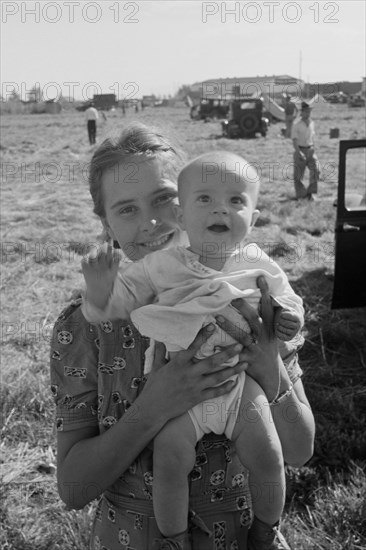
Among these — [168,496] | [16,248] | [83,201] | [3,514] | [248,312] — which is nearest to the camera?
[168,496]

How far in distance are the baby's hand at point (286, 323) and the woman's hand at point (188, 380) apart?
127 millimetres

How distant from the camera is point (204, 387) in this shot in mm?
1600

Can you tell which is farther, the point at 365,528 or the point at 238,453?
the point at 365,528

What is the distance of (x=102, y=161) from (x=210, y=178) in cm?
34

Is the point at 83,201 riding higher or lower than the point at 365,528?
higher

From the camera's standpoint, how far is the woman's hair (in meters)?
1.81

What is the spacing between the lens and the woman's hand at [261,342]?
1646 mm

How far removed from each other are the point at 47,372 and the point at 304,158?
838cm

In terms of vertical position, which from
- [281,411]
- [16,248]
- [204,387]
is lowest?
[16,248]

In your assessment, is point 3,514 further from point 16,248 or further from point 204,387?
point 16,248

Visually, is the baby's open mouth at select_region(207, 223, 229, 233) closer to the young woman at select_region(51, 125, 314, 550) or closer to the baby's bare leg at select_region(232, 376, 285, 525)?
the young woman at select_region(51, 125, 314, 550)

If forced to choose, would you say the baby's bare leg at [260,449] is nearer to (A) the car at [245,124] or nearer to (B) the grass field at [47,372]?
(B) the grass field at [47,372]

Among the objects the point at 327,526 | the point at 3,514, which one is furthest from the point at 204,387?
the point at 3,514

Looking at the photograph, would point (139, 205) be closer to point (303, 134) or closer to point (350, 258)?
point (350, 258)
